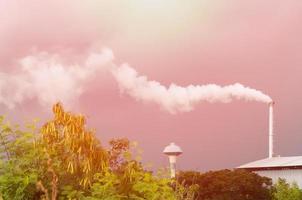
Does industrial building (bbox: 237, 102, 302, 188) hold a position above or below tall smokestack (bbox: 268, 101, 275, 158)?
below

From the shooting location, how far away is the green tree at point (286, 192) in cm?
3916

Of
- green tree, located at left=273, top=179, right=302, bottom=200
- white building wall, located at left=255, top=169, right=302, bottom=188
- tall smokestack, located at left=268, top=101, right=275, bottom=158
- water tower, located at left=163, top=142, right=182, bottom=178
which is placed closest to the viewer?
water tower, located at left=163, top=142, right=182, bottom=178

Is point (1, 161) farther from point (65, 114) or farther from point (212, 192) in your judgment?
point (212, 192)

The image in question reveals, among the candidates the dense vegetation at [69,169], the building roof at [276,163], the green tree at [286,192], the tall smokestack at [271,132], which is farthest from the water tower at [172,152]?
the dense vegetation at [69,169]

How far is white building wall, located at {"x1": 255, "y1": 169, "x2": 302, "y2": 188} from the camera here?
141ft

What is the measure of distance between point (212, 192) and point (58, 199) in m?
24.9

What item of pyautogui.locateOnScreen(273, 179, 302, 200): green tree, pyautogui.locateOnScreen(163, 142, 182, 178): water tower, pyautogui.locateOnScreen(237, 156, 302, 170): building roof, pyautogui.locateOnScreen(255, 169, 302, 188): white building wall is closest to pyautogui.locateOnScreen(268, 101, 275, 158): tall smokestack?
pyautogui.locateOnScreen(237, 156, 302, 170): building roof

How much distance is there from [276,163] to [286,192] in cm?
529

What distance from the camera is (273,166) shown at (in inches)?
1736

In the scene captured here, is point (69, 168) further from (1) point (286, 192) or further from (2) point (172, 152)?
(1) point (286, 192)

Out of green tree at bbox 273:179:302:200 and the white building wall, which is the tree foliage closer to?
green tree at bbox 273:179:302:200

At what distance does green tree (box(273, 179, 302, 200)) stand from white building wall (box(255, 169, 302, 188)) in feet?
7.00

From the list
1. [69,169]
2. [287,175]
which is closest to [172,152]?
[287,175]

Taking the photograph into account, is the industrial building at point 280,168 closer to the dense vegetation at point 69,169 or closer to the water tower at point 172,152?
the water tower at point 172,152
